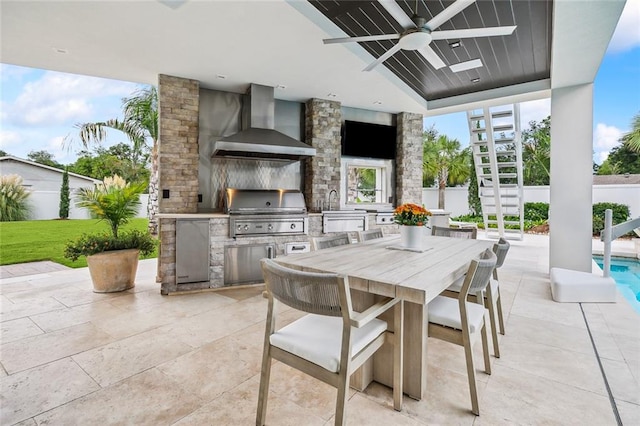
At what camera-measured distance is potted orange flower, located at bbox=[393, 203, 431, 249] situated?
229cm

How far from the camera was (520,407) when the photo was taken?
1612 mm

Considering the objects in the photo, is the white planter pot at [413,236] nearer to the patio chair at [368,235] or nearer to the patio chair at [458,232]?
the patio chair at [368,235]

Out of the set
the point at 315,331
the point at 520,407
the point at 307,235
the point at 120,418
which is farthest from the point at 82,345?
the point at 520,407

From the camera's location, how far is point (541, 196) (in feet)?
34.0

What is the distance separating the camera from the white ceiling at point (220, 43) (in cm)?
247

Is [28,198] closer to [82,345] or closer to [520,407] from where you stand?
[82,345]

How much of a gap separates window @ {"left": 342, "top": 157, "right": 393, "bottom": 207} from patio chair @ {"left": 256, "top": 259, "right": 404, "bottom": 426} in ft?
12.9

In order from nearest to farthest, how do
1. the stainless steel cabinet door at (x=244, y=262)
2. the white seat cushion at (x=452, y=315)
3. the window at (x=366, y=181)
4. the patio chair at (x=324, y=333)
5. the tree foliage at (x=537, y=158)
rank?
the patio chair at (x=324, y=333) < the white seat cushion at (x=452, y=315) < the stainless steel cabinet door at (x=244, y=262) < the window at (x=366, y=181) < the tree foliage at (x=537, y=158)

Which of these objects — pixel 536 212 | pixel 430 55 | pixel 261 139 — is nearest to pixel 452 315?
pixel 430 55

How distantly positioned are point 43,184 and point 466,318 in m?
9.75

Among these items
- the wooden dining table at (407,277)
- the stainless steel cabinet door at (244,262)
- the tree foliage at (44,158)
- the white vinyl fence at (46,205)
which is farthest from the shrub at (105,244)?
the tree foliage at (44,158)

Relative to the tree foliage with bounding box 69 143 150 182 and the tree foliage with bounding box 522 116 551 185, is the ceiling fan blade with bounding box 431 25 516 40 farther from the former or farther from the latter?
the tree foliage with bounding box 522 116 551 185

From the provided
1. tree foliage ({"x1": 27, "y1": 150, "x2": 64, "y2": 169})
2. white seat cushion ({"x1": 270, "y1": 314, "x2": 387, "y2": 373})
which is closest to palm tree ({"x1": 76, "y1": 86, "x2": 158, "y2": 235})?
tree foliage ({"x1": 27, "y1": 150, "x2": 64, "y2": 169})

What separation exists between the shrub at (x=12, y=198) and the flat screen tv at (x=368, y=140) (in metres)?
6.50
